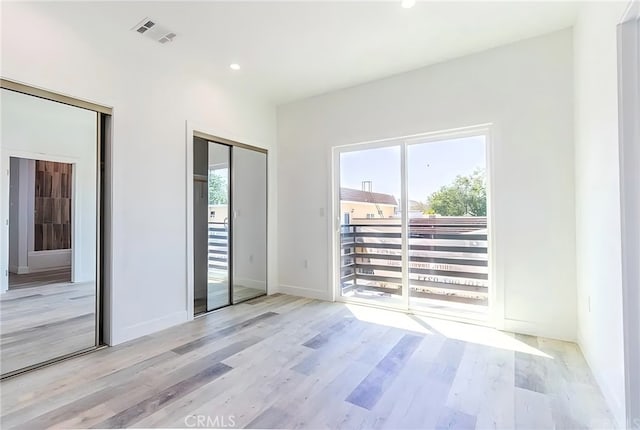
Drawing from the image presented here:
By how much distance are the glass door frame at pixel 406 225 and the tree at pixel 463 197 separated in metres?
0.07

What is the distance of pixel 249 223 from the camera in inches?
167

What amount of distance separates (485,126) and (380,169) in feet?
3.96

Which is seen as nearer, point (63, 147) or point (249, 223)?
point (63, 147)

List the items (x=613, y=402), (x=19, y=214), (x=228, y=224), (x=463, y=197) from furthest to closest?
(x=228, y=224) → (x=463, y=197) → (x=19, y=214) → (x=613, y=402)

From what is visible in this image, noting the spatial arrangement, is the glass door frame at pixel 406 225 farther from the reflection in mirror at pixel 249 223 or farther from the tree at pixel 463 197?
the reflection in mirror at pixel 249 223

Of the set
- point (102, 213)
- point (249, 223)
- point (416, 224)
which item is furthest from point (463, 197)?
point (102, 213)

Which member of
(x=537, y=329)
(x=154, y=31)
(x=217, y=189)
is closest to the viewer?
(x=154, y=31)

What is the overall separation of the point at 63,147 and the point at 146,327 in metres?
1.75

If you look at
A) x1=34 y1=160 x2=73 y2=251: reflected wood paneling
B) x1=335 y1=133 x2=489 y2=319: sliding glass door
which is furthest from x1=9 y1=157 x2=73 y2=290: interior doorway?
x1=335 y1=133 x2=489 y2=319: sliding glass door

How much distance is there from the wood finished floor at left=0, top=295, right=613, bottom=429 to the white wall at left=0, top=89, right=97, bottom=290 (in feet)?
2.97

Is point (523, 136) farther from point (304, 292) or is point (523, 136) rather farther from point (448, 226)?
point (304, 292)

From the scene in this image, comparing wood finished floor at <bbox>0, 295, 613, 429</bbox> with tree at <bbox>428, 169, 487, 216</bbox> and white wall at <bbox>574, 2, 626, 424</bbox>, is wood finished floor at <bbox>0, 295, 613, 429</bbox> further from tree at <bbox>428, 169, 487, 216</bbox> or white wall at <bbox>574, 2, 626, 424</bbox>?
tree at <bbox>428, 169, 487, 216</bbox>

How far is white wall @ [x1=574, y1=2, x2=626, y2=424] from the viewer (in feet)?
5.42

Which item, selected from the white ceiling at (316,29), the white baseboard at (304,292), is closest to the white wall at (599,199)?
the white ceiling at (316,29)
